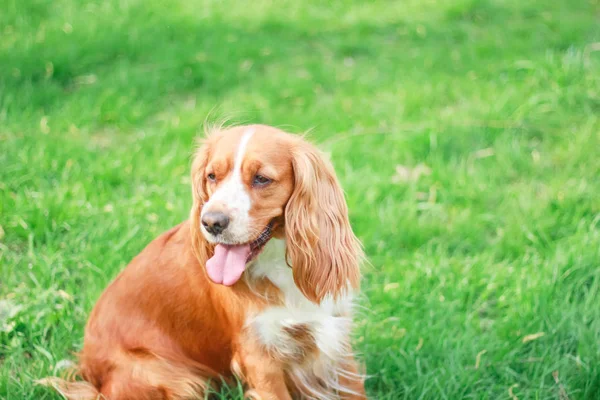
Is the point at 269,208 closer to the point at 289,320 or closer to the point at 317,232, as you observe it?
the point at 317,232

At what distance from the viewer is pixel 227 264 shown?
2.54 m

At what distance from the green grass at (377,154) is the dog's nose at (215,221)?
109cm

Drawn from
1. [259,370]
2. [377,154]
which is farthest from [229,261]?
[377,154]

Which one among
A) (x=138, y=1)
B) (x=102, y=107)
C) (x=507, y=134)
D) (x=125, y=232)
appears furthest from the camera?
(x=138, y=1)

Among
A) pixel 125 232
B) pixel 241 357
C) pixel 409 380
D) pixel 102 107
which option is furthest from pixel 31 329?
pixel 102 107

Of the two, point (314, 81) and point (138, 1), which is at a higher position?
point (138, 1)

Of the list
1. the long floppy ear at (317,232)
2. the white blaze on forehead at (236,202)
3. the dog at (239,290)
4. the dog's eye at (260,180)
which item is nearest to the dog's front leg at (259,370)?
the dog at (239,290)

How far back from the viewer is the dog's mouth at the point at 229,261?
2523 mm

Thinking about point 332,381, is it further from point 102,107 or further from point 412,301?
point 102,107

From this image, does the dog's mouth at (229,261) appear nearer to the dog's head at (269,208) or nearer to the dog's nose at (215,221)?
the dog's head at (269,208)

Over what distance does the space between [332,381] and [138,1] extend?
4929 mm

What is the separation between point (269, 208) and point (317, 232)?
19 centimetres

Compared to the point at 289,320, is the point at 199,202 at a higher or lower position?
higher

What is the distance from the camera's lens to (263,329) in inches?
104
